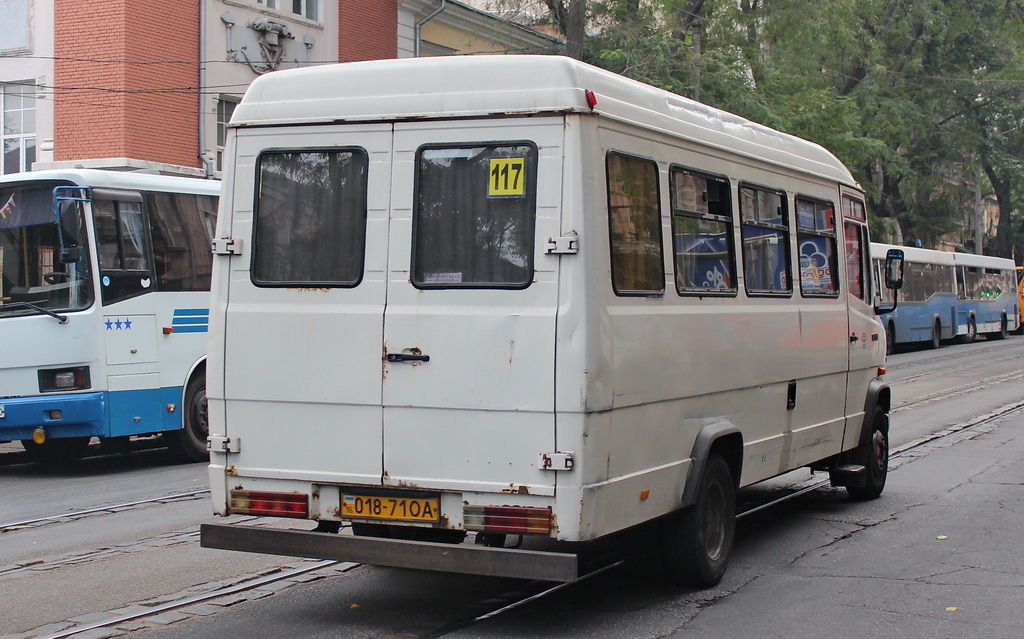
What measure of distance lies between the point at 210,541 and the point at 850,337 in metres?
5.44

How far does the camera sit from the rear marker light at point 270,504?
6.23 metres

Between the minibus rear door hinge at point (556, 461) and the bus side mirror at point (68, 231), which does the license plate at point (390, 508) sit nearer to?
the minibus rear door hinge at point (556, 461)

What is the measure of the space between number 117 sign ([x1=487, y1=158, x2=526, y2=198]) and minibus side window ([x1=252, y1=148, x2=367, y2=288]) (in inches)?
27.4

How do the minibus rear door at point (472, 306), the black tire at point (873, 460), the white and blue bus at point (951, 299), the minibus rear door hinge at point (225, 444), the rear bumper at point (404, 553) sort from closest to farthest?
the rear bumper at point (404, 553) < the minibus rear door at point (472, 306) < the minibus rear door hinge at point (225, 444) < the black tire at point (873, 460) < the white and blue bus at point (951, 299)

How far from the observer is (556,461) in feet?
18.8

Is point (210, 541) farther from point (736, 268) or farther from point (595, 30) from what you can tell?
point (595, 30)

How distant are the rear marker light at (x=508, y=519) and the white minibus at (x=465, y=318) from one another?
0.04ft

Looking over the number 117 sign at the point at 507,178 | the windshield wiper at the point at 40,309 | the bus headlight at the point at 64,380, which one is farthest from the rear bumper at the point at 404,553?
the windshield wiper at the point at 40,309

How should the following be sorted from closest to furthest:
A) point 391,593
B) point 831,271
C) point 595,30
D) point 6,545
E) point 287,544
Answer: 1. point 287,544
2. point 391,593
3. point 6,545
4. point 831,271
5. point 595,30

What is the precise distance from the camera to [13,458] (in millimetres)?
14086

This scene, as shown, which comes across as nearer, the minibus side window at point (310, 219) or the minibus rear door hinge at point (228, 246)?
the minibus side window at point (310, 219)

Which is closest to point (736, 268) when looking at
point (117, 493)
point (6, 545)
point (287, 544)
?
point (287, 544)

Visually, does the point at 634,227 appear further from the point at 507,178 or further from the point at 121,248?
the point at 121,248

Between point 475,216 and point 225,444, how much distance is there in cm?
179
